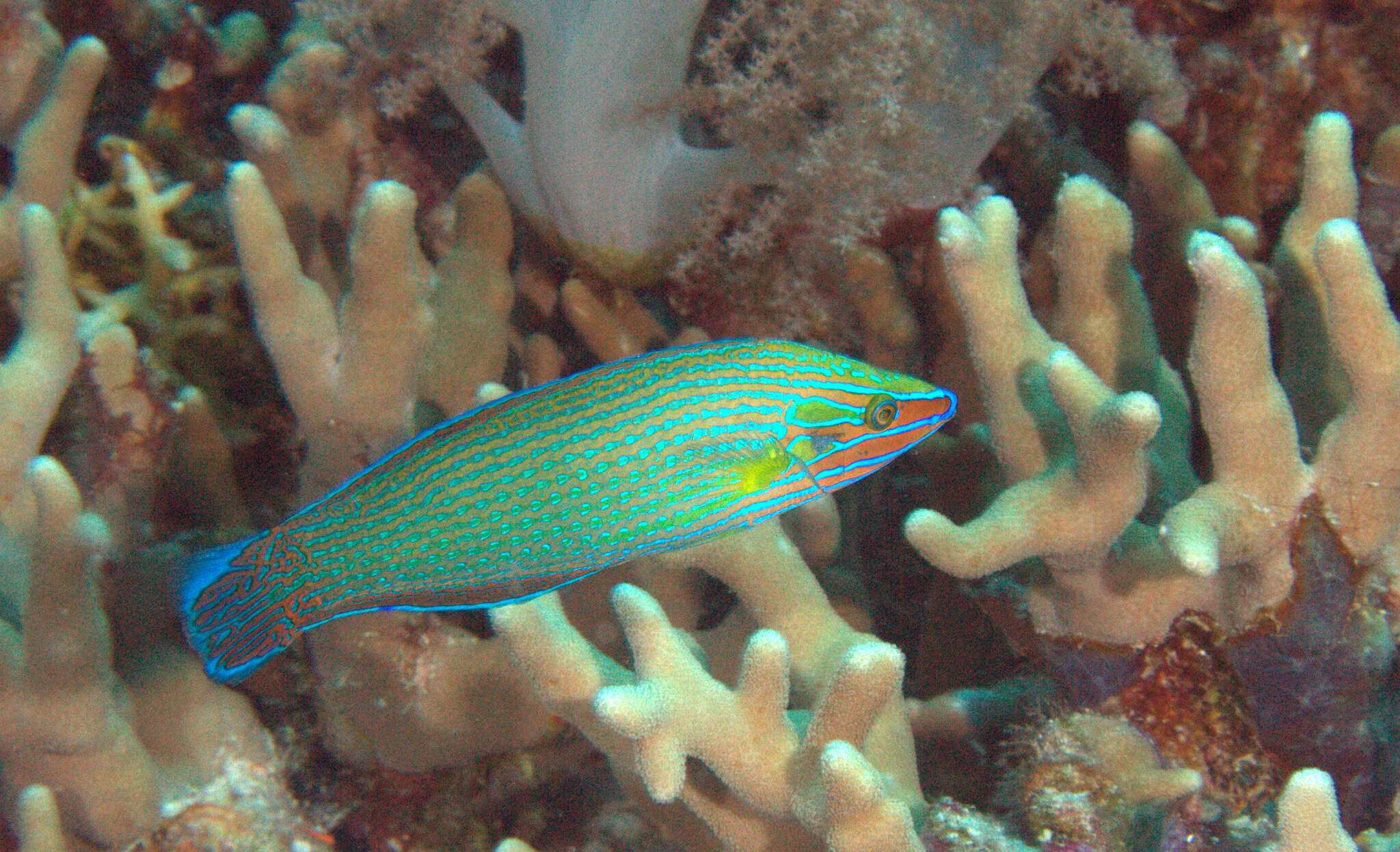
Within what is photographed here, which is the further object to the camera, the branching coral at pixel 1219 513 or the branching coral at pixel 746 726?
the branching coral at pixel 1219 513

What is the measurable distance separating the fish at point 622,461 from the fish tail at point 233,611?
34cm

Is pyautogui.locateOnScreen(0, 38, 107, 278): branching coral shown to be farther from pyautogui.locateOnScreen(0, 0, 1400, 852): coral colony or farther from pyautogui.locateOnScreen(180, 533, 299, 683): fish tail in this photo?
pyautogui.locateOnScreen(180, 533, 299, 683): fish tail

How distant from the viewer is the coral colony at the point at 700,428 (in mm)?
2264

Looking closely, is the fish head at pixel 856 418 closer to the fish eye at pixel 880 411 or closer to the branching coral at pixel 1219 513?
the fish eye at pixel 880 411

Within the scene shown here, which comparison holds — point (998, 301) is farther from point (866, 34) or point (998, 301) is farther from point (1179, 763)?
point (1179, 763)

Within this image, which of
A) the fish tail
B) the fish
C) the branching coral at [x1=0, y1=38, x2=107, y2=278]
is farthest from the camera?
the branching coral at [x1=0, y1=38, x2=107, y2=278]

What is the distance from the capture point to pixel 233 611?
2381mm

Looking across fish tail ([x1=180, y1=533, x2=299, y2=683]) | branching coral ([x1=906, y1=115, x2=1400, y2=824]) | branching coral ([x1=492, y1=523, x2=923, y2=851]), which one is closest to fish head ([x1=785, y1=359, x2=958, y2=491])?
branching coral ([x1=906, y1=115, x2=1400, y2=824])

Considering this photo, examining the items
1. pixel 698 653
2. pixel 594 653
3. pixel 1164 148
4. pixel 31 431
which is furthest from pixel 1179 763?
pixel 31 431

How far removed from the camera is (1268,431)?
2.48 meters

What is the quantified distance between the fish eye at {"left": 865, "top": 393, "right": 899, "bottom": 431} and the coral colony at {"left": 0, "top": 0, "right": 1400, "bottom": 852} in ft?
0.03

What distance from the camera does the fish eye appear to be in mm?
2178

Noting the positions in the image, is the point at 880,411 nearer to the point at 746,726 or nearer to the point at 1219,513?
the point at 746,726

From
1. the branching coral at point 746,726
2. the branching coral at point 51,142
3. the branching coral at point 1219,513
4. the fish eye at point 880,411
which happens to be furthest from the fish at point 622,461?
the branching coral at point 51,142
